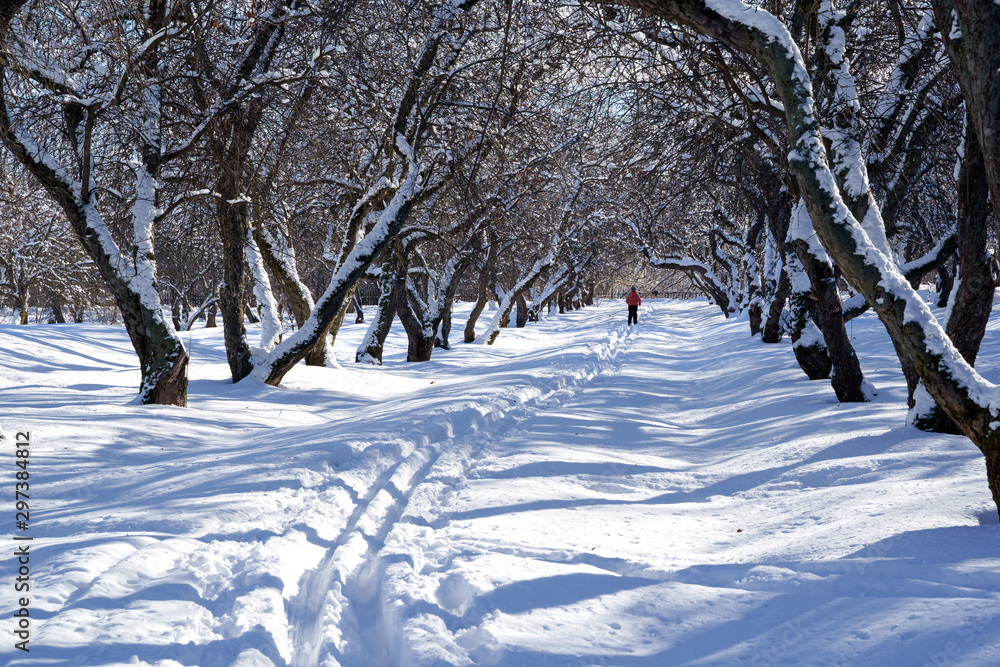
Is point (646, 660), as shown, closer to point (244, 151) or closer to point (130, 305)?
point (130, 305)

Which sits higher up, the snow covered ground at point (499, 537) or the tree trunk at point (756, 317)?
the tree trunk at point (756, 317)

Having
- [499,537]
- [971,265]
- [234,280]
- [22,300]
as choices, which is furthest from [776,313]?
[22,300]

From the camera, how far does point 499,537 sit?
3986 mm

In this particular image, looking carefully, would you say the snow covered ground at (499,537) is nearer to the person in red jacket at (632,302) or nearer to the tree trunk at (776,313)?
the tree trunk at (776,313)

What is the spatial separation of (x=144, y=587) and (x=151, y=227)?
19.0 feet

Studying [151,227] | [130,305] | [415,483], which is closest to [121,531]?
[415,483]

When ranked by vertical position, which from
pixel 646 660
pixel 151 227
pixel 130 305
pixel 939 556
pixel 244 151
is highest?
pixel 244 151

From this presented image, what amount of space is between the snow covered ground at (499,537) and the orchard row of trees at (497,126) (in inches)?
33.7

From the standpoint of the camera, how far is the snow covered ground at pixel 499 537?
9.05ft

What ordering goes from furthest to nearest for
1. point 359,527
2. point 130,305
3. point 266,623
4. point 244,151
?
point 244,151, point 130,305, point 359,527, point 266,623

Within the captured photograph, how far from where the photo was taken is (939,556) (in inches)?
125

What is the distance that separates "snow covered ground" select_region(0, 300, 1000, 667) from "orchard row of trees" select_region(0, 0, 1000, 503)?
855mm

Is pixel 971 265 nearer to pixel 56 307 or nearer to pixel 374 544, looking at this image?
pixel 374 544

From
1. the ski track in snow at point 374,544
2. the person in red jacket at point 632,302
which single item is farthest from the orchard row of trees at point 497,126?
the person in red jacket at point 632,302
